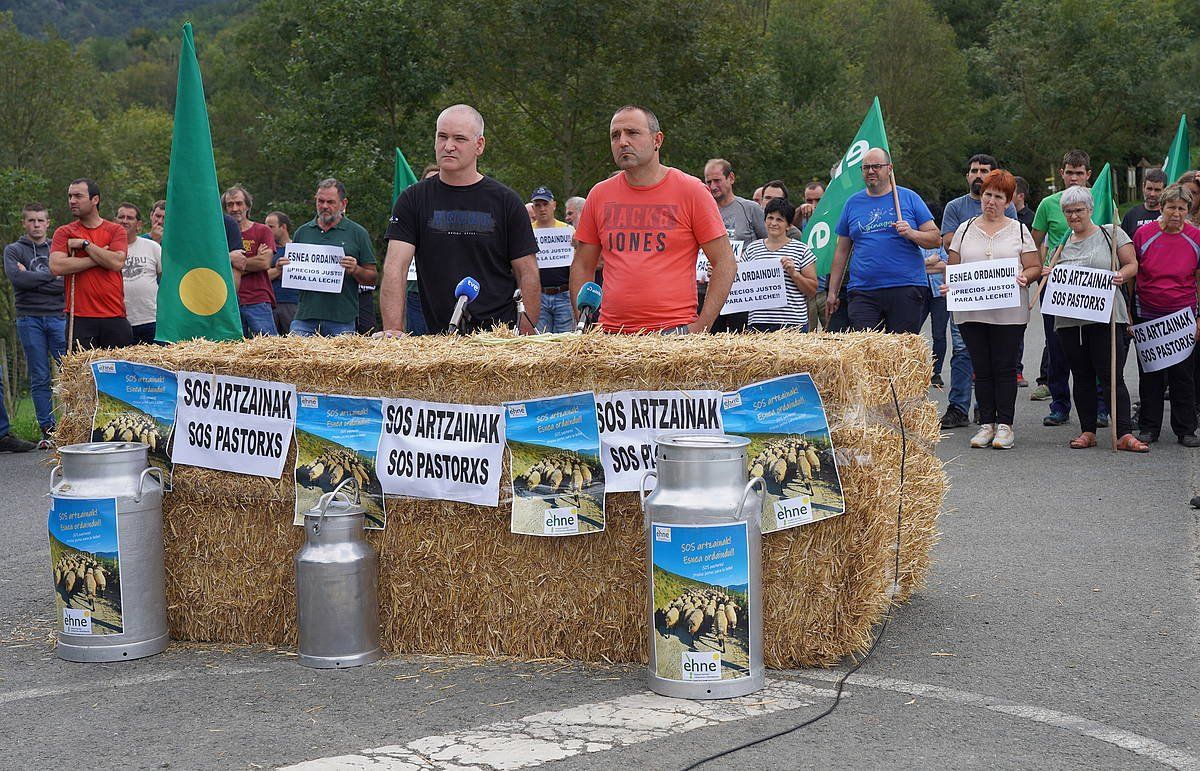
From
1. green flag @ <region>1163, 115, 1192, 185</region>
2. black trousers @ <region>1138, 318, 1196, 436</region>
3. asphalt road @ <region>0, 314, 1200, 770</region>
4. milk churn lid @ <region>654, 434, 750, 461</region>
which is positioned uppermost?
green flag @ <region>1163, 115, 1192, 185</region>

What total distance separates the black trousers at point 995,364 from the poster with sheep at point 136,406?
6.86m

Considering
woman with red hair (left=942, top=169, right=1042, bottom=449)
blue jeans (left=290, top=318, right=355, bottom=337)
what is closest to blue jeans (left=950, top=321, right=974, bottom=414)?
woman with red hair (left=942, top=169, right=1042, bottom=449)

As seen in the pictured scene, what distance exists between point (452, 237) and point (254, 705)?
2.82 meters

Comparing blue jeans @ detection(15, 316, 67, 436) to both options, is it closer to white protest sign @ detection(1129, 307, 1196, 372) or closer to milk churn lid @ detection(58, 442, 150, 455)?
milk churn lid @ detection(58, 442, 150, 455)

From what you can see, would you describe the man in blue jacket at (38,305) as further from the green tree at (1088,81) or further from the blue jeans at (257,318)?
the green tree at (1088,81)

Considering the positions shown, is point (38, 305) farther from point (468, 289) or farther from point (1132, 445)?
point (1132, 445)

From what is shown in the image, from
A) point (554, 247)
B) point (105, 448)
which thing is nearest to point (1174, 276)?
point (554, 247)

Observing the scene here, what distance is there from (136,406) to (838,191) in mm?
7696

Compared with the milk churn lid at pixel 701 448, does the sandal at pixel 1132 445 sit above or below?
below

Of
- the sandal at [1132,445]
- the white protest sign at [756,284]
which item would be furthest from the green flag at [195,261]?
the sandal at [1132,445]

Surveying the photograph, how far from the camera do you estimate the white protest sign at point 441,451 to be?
5.12 meters

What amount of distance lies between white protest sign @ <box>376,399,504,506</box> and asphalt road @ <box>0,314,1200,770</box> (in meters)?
0.71

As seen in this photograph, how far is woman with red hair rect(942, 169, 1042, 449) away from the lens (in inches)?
399

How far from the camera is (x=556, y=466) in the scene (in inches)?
199
